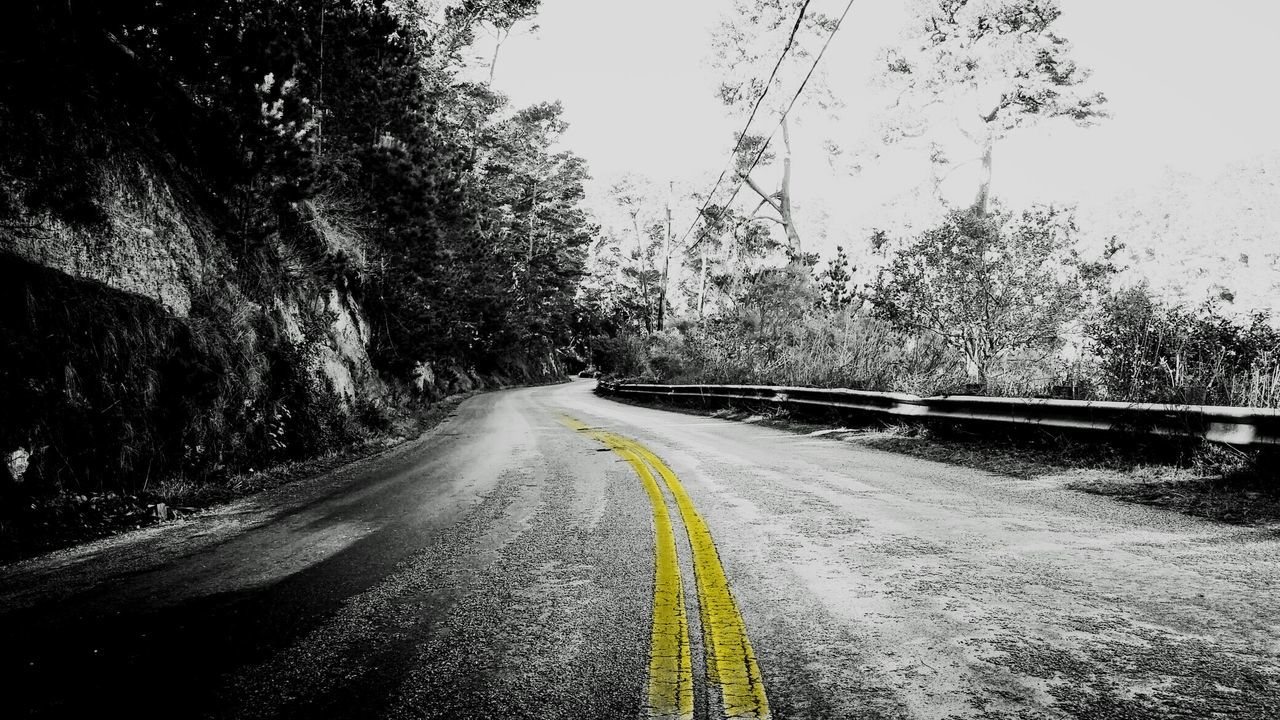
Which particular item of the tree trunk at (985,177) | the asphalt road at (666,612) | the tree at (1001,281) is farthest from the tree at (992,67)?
the asphalt road at (666,612)

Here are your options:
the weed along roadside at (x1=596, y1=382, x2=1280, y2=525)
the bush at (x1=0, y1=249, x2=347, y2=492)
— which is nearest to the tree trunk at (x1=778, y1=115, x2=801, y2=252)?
the weed along roadside at (x1=596, y1=382, x2=1280, y2=525)

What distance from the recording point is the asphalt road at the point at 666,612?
2.30 meters

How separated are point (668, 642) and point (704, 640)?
150 mm

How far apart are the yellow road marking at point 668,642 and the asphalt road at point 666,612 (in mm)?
14

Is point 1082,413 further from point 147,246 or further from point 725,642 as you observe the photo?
point 147,246

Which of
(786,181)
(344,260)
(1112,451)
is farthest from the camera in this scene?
(786,181)

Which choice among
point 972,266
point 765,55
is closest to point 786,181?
point 765,55

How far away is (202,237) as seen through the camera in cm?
869

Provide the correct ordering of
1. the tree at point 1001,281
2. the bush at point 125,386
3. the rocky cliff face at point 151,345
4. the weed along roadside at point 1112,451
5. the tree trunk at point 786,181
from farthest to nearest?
the tree trunk at point 786,181 < the tree at point 1001,281 < the rocky cliff face at point 151,345 < the bush at point 125,386 < the weed along roadside at point 1112,451

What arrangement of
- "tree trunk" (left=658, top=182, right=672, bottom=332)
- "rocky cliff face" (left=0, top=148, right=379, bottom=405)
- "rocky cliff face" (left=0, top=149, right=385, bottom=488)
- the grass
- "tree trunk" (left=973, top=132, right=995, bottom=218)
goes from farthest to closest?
"tree trunk" (left=658, top=182, right=672, bottom=332), "tree trunk" (left=973, top=132, right=995, bottom=218), "rocky cliff face" (left=0, top=148, right=379, bottom=405), "rocky cliff face" (left=0, top=149, right=385, bottom=488), the grass

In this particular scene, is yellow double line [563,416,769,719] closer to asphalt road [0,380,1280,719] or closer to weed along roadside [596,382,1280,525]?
asphalt road [0,380,1280,719]

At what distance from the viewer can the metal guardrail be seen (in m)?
5.27

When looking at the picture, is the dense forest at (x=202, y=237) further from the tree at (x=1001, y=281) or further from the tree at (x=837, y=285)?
the tree at (x=837, y=285)

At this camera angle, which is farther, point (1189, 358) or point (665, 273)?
point (665, 273)
